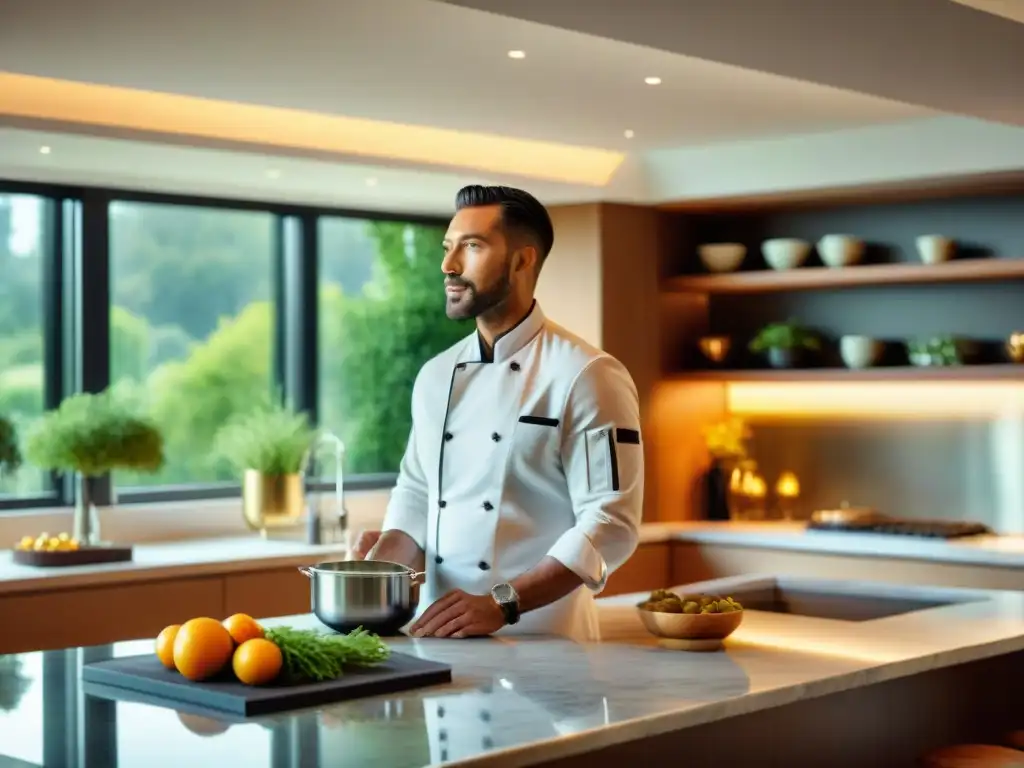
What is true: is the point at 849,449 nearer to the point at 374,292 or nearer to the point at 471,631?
the point at 374,292

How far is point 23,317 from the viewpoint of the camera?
5547 mm

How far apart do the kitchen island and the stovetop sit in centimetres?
195

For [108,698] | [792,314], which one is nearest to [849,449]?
[792,314]

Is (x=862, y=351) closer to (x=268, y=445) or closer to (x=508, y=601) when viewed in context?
(x=268, y=445)

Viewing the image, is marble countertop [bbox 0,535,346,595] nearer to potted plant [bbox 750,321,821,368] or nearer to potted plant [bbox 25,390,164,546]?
potted plant [bbox 25,390,164,546]

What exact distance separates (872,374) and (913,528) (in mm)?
670

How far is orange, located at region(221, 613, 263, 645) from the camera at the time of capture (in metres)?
2.51

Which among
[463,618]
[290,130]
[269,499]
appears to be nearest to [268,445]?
[269,499]

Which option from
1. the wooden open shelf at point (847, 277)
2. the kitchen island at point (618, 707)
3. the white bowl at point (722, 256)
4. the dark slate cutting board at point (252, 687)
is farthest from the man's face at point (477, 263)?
the white bowl at point (722, 256)

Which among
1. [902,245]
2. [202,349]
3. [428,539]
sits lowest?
[428,539]

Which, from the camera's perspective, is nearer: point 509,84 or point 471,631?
point 471,631

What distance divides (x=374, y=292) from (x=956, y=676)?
143 inches

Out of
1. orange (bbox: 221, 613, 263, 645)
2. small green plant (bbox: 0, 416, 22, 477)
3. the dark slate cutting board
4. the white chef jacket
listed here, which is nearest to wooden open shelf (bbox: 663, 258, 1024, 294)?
small green plant (bbox: 0, 416, 22, 477)

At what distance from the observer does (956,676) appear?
11.5 feet
